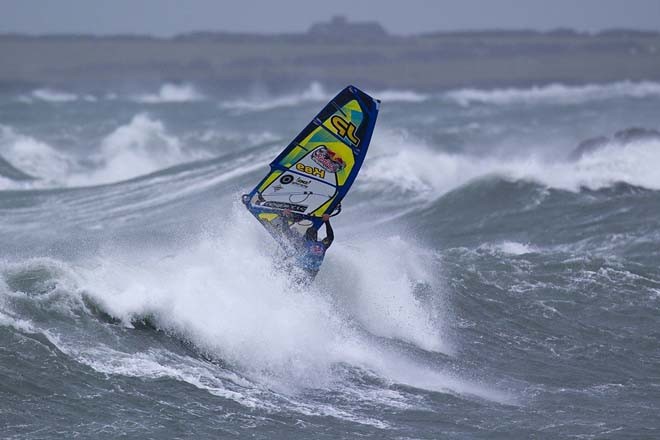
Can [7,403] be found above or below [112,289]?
below

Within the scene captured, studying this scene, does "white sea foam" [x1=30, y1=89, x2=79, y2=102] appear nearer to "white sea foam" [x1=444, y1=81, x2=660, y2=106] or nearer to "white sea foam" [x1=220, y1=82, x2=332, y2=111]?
"white sea foam" [x1=220, y1=82, x2=332, y2=111]

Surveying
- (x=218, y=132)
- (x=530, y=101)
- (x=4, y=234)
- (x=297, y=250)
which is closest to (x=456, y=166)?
(x=4, y=234)

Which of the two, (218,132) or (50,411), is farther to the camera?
(218,132)

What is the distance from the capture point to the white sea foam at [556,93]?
6611cm

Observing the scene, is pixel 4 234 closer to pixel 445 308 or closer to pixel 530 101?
pixel 445 308

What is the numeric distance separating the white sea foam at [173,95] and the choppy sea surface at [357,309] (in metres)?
43.9

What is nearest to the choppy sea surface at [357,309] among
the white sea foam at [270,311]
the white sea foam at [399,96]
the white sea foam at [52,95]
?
the white sea foam at [270,311]

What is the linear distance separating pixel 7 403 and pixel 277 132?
36902 millimetres

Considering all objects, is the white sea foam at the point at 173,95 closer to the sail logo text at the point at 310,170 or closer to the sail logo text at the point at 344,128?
the sail logo text at the point at 310,170

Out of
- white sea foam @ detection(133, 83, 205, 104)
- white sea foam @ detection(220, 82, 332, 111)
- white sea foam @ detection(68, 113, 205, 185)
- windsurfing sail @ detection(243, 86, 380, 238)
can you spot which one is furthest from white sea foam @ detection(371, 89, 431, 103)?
windsurfing sail @ detection(243, 86, 380, 238)

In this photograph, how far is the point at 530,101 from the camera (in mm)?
66188

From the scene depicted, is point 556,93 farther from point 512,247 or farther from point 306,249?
point 306,249

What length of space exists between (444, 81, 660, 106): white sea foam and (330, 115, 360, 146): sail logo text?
166 feet

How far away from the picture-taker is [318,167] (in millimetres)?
12711
